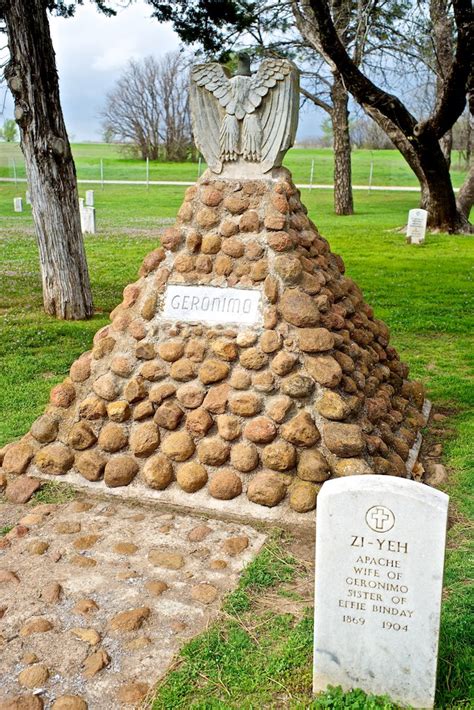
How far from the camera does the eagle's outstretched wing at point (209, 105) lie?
17.7 ft

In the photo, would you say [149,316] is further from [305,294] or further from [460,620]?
[460,620]

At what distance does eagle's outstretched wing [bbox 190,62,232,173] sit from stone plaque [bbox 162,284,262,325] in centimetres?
93

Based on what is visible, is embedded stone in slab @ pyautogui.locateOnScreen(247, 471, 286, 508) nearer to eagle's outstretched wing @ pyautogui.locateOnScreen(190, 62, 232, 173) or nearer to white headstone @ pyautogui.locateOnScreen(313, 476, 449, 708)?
white headstone @ pyautogui.locateOnScreen(313, 476, 449, 708)

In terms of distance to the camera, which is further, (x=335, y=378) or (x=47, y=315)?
(x=47, y=315)

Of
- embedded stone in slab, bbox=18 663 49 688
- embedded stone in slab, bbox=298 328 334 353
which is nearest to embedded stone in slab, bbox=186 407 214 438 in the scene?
embedded stone in slab, bbox=298 328 334 353

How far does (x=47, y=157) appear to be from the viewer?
9.87 m

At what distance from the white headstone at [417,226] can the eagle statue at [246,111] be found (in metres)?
13.6

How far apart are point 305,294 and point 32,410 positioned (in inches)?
A: 125

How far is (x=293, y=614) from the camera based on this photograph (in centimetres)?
380

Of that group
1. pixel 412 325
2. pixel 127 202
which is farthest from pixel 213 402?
pixel 127 202

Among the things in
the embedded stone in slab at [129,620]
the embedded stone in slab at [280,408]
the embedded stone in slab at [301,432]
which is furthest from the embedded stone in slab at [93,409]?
the embedded stone in slab at [129,620]

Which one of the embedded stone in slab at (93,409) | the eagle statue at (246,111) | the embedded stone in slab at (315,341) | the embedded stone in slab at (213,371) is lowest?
the embedded stone in slab at (93,409)

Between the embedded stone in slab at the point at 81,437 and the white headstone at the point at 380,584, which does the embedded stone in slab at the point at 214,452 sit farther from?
the white headstone at the point at 380,584

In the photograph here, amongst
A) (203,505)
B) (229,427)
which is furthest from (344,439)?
(203,505)
